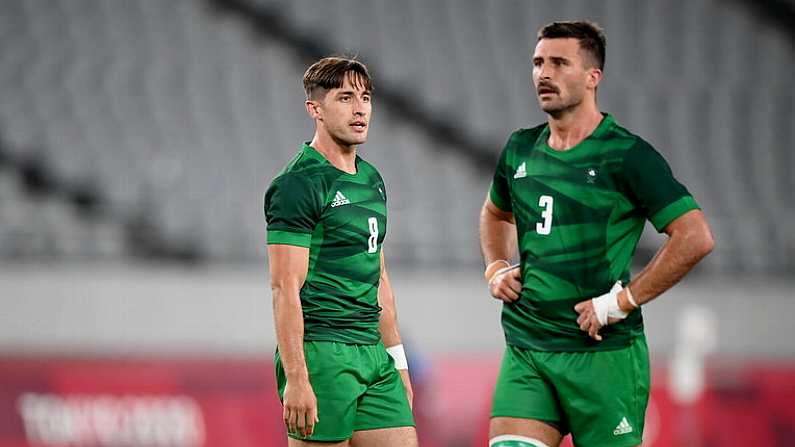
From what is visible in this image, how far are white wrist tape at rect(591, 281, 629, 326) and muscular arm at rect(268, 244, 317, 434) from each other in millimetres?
1046

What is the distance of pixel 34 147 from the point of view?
38.5 feet

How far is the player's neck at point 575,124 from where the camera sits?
4.95 meters

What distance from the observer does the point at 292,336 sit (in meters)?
4.46

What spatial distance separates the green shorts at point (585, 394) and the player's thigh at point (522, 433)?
0.07 ft

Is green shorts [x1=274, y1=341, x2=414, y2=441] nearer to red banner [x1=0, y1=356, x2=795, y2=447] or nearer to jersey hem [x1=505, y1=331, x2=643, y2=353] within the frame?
jersey hem [x1=505, y1=331, x2=643, y2=353]

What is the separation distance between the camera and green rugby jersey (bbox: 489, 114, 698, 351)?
480 cm

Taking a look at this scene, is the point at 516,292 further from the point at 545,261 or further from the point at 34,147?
the point at 34,147

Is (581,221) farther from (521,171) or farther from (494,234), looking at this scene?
(494,234)

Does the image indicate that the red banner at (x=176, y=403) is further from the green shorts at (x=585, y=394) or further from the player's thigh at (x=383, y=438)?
the player's thigh at (x=383, y=438)

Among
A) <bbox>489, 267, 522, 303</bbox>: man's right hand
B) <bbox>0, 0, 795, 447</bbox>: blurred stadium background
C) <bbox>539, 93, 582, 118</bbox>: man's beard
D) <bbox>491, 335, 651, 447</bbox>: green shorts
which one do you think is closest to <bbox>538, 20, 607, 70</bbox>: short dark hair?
<bbox>539, 93, 582, 118</bbox>: man's beard

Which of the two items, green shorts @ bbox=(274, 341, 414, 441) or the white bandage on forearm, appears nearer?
green shorts @ bbox=(274, 341, 414, 441)

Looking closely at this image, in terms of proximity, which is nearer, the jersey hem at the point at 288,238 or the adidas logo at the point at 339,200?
the jersey hem at the point at 288,238

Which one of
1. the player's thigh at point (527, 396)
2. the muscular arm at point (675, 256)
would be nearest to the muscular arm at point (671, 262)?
the muscular arm at point (675, 256)

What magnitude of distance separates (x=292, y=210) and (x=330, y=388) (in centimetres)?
61
